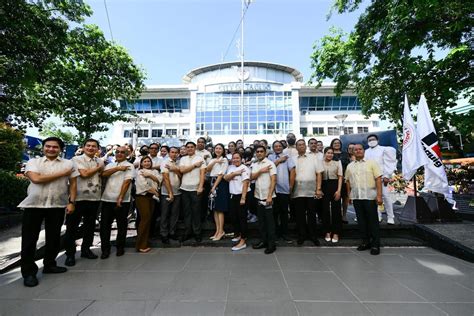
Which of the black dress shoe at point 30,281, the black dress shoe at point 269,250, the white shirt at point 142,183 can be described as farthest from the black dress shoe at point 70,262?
the black dress shoe at point 269,250

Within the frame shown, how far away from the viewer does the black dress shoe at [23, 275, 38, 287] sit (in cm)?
298

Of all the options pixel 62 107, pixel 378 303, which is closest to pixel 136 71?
pixel 62 107

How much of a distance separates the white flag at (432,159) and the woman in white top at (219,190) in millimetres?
4144

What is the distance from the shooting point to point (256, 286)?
287 centimetres

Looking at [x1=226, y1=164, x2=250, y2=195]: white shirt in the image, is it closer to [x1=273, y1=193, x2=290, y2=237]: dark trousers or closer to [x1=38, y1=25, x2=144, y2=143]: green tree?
[x1=273, y1=193, x2=290, y2=237]: dark trousers

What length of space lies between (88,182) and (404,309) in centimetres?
438

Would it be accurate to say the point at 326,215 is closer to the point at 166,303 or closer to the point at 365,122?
the point at 166,303

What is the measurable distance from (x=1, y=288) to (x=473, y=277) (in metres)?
5.76

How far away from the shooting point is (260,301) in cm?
251

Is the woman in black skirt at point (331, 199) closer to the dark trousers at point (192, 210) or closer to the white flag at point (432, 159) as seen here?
the white flag at point (432, 159)

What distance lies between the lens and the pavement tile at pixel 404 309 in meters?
2.27

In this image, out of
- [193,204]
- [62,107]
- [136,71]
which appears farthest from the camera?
[136,71]

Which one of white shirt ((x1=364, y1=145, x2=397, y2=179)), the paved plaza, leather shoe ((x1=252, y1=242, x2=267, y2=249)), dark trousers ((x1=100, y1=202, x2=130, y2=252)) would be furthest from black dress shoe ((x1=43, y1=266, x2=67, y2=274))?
white shirt ((x1=364, y1=145, x2=397, y2=179))

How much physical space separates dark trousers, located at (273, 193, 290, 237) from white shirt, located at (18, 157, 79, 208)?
339 centimetres
